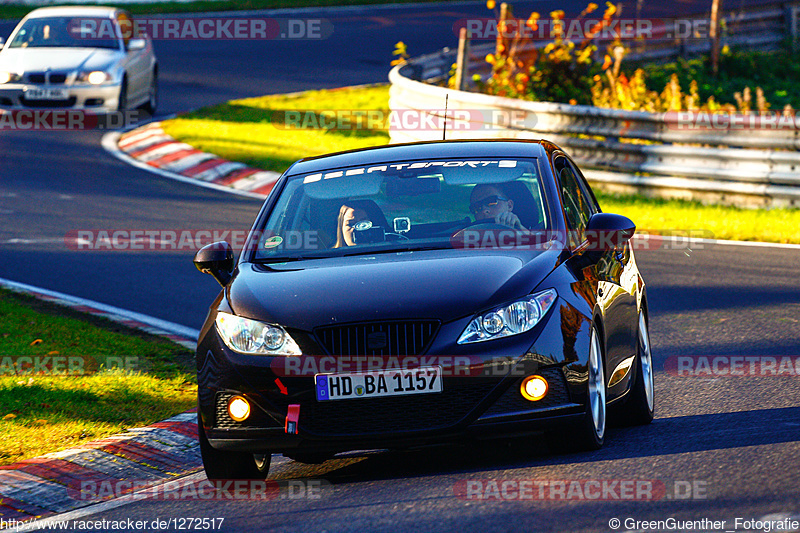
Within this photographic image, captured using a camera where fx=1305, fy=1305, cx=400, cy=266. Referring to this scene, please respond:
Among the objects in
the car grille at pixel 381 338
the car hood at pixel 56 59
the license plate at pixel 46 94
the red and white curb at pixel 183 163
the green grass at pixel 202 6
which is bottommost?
the green grass at pixel 202 6

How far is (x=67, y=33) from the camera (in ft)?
72.4

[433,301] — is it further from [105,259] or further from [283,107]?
[283,107]

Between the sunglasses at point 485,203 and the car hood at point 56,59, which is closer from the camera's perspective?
the sunglasses at point 485,203

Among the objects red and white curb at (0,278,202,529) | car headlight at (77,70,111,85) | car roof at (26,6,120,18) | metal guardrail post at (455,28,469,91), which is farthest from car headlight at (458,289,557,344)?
car roof at (26,6,120,18)

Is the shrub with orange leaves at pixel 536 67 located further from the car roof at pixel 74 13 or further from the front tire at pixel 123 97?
the car roof at pixel 74 13

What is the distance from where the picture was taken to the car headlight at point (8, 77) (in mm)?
20484

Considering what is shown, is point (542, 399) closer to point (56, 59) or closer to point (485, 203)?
point (485, 203)

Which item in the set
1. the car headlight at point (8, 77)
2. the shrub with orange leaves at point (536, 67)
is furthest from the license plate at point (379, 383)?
the car headlight at point (8, 77)

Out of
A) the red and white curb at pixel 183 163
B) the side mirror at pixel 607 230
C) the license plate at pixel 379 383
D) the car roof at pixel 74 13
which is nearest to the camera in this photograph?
the license plate at pixel 379 383

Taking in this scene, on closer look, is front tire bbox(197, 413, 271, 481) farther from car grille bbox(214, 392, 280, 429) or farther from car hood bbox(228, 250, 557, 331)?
car hood bbox(228, 250, 557, 331)

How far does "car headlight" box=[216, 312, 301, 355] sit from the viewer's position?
5.80 m

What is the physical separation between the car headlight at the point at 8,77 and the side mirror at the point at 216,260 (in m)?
14.7

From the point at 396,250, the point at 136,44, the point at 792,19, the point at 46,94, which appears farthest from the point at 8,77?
A: the point at 792,19

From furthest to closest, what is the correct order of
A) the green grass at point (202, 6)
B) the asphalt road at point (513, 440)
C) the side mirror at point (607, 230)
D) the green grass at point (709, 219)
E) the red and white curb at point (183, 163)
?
1. the green grass at point (202, 6)
2. the red and white curb at point (183, 163)
3. the green grass at point (709, 219)
4. the side mirror at point (607, 230)
5. the asphalt road at point (513, 440)
